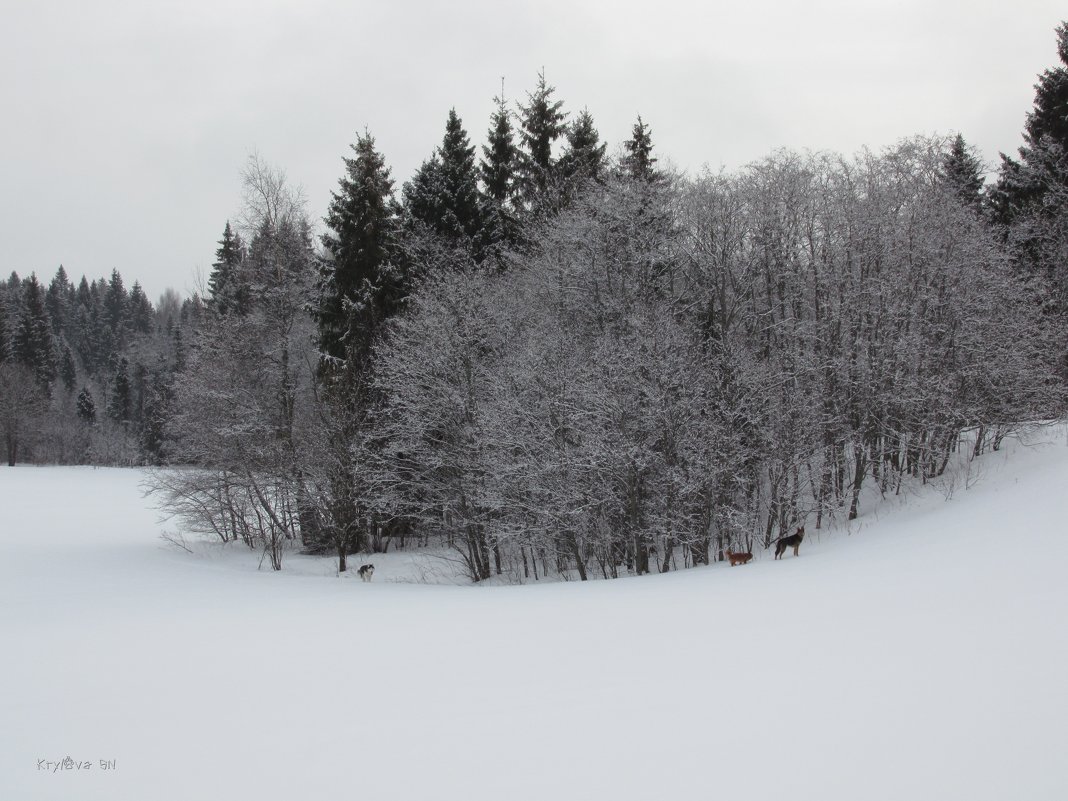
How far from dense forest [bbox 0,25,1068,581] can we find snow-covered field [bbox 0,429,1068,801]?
590cm

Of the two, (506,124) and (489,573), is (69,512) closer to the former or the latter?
(489,573)

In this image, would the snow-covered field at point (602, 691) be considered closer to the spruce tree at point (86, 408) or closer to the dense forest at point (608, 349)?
the dense forest at point (608, 349)

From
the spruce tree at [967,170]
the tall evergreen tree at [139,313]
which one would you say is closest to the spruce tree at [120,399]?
the tall evergreen tree at [139,313]

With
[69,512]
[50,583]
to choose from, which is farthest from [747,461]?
[69,512]

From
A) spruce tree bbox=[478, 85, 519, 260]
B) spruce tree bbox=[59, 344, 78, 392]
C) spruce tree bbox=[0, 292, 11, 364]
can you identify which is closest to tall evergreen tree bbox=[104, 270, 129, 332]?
spruce tree bbox=[59, 344, 78, 392]

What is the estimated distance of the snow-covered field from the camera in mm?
3865

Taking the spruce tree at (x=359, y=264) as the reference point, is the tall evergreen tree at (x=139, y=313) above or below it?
above

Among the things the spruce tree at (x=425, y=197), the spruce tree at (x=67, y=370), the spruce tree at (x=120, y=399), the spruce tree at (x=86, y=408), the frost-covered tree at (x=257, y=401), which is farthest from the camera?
the spruce tree at (x=67, y=370)

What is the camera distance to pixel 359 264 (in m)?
23.3

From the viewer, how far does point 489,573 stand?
1953 cm

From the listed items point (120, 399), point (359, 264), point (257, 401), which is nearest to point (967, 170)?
point (359, 264)

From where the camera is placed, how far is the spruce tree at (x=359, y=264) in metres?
23.0

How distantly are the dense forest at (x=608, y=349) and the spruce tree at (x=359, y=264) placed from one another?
9 centimetres

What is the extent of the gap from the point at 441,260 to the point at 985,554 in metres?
18.5
